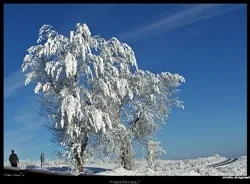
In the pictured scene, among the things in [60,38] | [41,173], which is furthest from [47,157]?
[60,38]

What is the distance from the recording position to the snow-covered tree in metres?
3.48

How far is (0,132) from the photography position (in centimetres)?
331

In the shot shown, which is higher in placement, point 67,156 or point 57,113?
point 57,113

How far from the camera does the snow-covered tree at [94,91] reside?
3482 millimetres

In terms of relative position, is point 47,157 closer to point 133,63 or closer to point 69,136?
point 69,136

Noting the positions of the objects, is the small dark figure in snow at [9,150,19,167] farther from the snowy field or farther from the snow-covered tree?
the snow-covered tree

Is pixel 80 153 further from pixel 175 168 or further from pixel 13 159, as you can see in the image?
pixel 175 168

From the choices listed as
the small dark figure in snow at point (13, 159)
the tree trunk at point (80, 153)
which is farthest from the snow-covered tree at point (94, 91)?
the small dark figure in snow at point (13, 159)

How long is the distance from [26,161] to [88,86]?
60cm

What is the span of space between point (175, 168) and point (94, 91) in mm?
691

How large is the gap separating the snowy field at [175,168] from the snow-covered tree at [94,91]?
0.09 metres

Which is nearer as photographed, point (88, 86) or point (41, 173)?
point (41, 173)

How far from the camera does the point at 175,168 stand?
11.0 ft

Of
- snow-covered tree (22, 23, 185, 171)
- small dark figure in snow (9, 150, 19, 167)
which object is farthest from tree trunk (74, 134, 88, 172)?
small dark figure in snow (9, 150, 19, 167)
